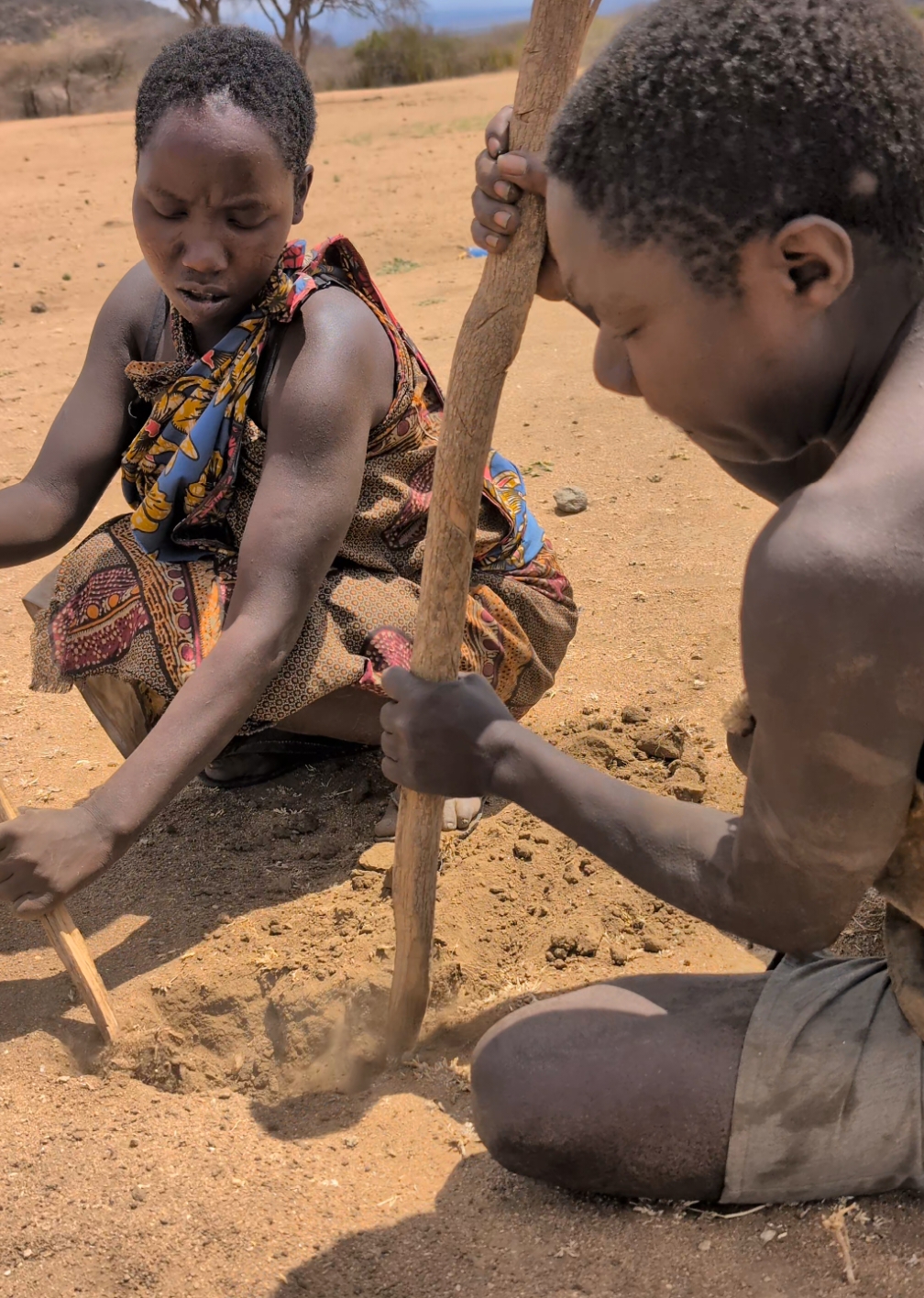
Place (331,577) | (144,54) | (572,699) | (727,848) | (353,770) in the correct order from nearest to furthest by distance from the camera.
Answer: (727,848) → (331,577) → (353,770) → (572,699) → (144,54)

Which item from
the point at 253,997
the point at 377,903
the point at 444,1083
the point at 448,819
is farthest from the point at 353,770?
the point at 444,1083

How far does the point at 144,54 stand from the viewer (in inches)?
984

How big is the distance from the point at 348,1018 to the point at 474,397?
44.4 inches

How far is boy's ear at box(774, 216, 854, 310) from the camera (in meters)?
1.19

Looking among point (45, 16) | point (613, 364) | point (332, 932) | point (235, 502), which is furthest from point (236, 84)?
point (45, 16)

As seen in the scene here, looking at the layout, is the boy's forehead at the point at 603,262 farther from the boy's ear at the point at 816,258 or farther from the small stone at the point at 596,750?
the small stone at the point at 596,750

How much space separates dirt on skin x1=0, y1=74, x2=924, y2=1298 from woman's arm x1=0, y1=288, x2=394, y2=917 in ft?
1.32

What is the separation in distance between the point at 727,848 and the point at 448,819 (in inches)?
44.3

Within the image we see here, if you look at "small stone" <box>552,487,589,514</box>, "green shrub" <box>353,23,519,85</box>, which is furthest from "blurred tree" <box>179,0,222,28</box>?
"small stone" <box>552,487,589,514</box>

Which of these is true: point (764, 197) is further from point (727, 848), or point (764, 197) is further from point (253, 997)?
point (253, 997)

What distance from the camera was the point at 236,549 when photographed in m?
2.52

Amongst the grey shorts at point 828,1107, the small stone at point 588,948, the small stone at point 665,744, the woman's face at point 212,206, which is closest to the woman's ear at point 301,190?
the woman's face at point 212,206

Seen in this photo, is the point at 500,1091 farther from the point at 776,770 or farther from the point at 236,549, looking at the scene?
the point at 236,549

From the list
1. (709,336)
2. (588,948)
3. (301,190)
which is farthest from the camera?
(301,190)
